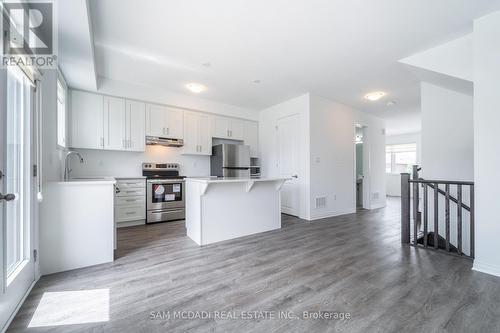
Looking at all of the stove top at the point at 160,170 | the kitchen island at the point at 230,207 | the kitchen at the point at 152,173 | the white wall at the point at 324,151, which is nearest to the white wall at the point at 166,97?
the kitchen at the point at 152,173

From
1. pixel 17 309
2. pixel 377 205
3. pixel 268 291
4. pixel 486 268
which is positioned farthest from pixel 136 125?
pixel 377 205

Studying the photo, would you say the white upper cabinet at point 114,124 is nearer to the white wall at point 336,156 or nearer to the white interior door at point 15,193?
the white interior door at point 15,193

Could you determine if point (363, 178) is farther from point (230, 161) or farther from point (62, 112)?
point (62, 112)

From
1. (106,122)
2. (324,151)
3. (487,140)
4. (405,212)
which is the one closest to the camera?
(487,140)

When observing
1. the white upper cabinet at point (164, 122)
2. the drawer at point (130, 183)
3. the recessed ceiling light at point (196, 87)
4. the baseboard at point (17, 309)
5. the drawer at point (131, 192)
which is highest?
the recessed ceiling light at point (196, 87)

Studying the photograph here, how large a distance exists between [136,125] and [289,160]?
331cm

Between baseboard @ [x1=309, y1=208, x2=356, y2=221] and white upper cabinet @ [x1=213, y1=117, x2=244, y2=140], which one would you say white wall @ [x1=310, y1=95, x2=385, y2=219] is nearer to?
baseboard @ [x1=309, y1=208, x2=356, y2=221]

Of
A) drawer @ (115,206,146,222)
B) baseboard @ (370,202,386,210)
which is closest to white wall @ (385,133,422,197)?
baseboard @ (370,202,386,210)

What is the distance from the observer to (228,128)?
5332 mm

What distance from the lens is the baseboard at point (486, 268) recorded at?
6.81 feet

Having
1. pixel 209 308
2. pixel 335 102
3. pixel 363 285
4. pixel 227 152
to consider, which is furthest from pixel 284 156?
pixel 209 308

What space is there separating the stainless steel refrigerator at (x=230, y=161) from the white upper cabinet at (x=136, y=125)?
159 cm

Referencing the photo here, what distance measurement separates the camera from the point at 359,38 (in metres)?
2.54

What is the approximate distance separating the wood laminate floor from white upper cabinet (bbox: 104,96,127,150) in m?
2.03
